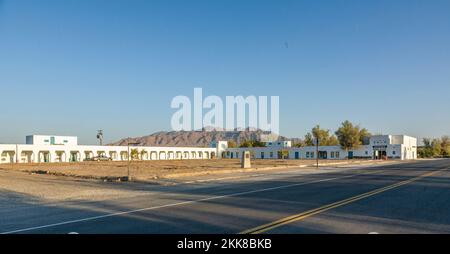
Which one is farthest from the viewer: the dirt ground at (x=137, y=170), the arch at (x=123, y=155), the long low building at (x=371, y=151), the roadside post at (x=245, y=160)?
the long low building at (x=371, y=151)

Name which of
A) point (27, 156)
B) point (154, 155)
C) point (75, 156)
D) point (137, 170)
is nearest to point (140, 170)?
point (137, 170)

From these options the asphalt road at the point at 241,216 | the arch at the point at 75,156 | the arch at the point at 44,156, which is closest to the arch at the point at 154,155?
the arch at the point at 75,156

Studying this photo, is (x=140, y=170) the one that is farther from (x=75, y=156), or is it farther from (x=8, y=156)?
(x=75, y=156)

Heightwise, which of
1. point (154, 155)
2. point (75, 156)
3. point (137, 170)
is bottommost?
point (154, 155)

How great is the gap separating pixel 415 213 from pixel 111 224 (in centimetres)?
825

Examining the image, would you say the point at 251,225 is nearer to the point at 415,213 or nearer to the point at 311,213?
the point at 311,213

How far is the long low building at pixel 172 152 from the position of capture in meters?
94.7

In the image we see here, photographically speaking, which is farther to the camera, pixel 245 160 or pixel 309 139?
pixel 309 139

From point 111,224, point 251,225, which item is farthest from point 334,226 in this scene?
point 111,224

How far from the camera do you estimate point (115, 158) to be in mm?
117375

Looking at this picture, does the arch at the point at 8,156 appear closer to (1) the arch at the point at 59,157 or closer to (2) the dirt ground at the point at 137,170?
(1) the arch at the point at 59,157

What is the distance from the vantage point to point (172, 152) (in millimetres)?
135625

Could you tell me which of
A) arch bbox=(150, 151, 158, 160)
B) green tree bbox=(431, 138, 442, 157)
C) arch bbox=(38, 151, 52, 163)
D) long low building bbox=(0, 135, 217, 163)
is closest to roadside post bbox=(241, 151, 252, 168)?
long low building bbox=(0, 135, 217, 163)
